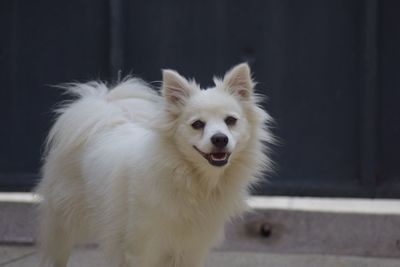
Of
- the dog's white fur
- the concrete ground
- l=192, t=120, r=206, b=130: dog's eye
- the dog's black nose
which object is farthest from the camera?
the concrete ground

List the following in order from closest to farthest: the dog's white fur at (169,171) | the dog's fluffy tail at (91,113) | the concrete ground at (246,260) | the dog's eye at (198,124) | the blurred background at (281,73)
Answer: the dog's eye at (198,124) → the dog's white fur at (169,171) → the dog's fluffy tail at (91,113) → the concrete ground at (246,260) → the blurred background at (281,73)

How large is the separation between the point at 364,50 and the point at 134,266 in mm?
2799

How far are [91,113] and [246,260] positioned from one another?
1.73 meters

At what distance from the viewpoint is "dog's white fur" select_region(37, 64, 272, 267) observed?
18.0 ft

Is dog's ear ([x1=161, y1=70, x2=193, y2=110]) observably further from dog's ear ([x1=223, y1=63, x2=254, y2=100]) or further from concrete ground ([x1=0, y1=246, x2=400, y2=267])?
concrete ground ([x1=0, y1=246, x2=400, y2=267])

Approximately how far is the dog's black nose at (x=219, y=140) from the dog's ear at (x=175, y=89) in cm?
42

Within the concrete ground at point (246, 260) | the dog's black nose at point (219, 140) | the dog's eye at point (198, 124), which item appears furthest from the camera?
the concrete ground at point (246, 260)

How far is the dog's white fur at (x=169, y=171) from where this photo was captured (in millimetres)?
5488

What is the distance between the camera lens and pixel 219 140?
5.19 m

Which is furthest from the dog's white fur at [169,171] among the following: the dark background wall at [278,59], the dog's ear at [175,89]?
the dark background wall at [278,59]

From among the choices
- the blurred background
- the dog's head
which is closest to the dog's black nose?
the dog's head

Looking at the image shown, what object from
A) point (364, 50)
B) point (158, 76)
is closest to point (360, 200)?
point (364, 50)

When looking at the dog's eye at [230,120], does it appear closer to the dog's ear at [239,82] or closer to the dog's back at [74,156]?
the dog's ear at [239,82]

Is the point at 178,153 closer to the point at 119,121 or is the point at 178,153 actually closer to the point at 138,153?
the point at 138,153
